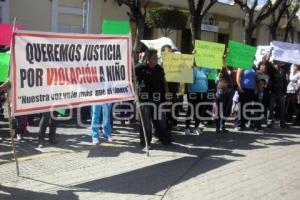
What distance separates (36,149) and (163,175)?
2504mm

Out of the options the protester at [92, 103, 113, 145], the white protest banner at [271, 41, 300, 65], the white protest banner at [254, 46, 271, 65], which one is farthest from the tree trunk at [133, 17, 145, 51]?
the protester at [92, 103, 113, 145]

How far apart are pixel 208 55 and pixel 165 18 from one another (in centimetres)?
1233

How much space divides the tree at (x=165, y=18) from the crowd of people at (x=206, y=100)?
30.9 ft

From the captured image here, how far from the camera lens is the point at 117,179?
7.00 meters

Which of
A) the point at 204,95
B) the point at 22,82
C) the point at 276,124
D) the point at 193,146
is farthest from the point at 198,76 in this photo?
the point at 22,82

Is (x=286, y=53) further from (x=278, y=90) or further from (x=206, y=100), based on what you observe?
(x=206, y=100)

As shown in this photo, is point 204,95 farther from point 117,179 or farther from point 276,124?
point 117,179

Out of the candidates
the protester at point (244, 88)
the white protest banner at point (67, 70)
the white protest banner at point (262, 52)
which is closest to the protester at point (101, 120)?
the white protest banner at point (67, 70)

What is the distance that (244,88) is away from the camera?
1181cm

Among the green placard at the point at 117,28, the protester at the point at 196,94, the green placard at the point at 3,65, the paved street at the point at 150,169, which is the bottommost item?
the paved street at the point at 150,169

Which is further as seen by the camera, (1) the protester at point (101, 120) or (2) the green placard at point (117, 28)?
(1) the protester at point (101, 120)

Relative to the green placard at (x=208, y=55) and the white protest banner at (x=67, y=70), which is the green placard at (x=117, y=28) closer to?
the white protest banner at (x=67, y=70)

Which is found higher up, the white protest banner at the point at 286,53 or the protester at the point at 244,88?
the white protest banner at the point at 286,53

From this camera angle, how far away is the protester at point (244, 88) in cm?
1173
